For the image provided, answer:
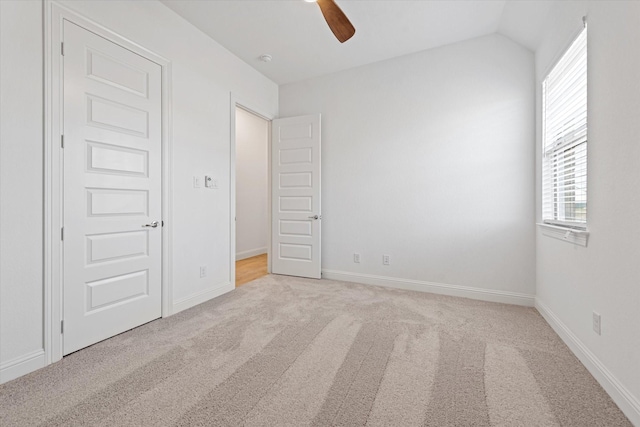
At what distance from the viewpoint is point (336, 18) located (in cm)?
186

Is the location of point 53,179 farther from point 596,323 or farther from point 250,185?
point 250,185

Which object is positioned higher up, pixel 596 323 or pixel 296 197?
pixel 296 197

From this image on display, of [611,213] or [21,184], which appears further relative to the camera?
[21,184]

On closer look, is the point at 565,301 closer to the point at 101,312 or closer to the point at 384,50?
the point at 384,50

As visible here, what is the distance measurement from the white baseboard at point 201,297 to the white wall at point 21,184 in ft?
3.43

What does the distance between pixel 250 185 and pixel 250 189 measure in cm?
8

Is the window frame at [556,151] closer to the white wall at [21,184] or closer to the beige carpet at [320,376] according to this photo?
the beige carpet at [320,376]

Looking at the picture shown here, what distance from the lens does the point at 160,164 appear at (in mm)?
2621

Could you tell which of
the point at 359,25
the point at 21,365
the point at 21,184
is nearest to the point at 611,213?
the point at 359,25

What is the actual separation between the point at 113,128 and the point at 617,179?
10.9ft

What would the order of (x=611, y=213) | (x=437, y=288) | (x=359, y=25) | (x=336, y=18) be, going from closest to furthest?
(x=611, y=213)
(x=336, y=18)
(x=359, y=25)
(x=437, y=288)

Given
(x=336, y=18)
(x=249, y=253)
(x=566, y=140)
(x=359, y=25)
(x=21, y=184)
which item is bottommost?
(x=249, y=253)

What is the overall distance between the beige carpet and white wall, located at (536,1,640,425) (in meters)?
Answer: 0.19

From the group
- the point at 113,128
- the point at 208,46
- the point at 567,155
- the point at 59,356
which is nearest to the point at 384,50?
the point at 208,46
